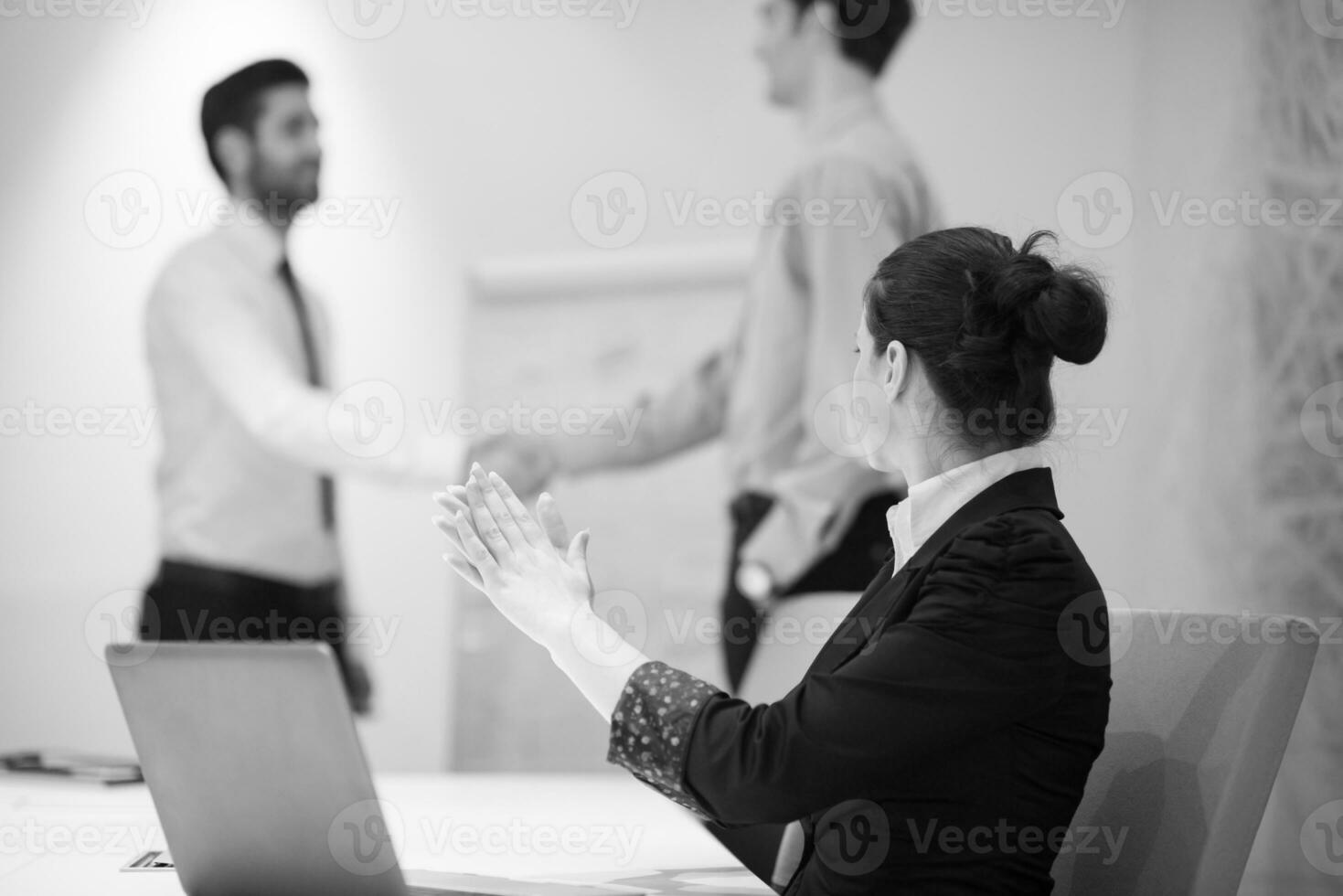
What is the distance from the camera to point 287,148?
3359mm

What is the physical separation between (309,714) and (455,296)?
93.9 inches

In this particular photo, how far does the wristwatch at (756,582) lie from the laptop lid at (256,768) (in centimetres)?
214

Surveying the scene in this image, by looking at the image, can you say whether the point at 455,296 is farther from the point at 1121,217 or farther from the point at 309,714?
the point at 309,714

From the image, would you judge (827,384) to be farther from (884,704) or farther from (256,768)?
(256,768)

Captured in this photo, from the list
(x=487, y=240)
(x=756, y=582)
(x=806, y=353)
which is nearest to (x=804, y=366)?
(x=806, y=353)

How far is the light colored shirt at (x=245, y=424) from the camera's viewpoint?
325 centimetres

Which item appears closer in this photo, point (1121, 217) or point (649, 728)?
point (649, 728)

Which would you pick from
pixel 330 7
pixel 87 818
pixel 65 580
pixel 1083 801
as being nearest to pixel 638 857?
pixel 1083 801

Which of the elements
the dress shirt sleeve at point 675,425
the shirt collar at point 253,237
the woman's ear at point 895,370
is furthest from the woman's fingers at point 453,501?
the shirt collar at point 253,237

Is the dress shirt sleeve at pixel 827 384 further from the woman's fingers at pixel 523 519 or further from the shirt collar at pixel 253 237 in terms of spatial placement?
the woman's fingers at pixel 523 519

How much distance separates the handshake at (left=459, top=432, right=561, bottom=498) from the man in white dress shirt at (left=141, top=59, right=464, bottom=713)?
69mm

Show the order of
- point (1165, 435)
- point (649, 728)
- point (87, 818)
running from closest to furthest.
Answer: point (649, 728)
point (87, 818)
point (1165, 435)

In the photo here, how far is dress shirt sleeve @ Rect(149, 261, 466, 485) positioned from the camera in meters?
3.26

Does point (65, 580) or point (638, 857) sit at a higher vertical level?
point (638, 857)
